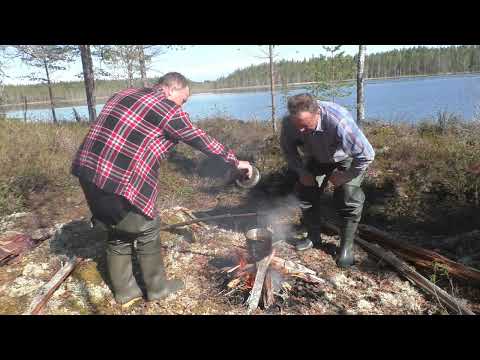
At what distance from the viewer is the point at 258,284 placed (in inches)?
132

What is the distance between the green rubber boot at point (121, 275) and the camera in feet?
10.7

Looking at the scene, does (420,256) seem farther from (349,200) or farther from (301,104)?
(301,104)

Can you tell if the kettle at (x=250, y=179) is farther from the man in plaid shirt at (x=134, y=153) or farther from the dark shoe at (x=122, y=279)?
the dark shoe at (x=122, y=279)

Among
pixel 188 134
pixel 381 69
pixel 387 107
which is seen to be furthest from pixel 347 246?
pixel 381 69

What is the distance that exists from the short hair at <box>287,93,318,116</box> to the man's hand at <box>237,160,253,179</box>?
695 mm

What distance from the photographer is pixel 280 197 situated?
→ 21.8 feet

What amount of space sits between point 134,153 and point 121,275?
1.33 metres

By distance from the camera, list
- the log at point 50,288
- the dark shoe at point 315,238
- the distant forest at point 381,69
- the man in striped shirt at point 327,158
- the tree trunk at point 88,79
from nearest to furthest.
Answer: the log at point 50,288 → the man in striped shirt at point 327,158 → the dark shoe at point 315,238 → the tree trunk at point 88,79 → the distant forest at point 381,69

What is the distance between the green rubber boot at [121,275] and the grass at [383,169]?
3.41 m

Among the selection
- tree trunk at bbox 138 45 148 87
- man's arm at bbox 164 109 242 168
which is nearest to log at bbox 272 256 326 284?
man's arm at bbox 164 109 242 168

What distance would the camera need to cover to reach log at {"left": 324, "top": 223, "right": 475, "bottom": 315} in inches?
119

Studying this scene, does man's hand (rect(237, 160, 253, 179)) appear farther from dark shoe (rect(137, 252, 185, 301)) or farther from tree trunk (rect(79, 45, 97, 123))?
tree trunk (rect(79, 45, 97, 123))

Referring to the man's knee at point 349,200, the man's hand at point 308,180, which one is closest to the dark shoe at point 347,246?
the man's knee at point 349,200

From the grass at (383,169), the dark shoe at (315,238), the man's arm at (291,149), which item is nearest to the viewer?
the man's arm at (291,149)
